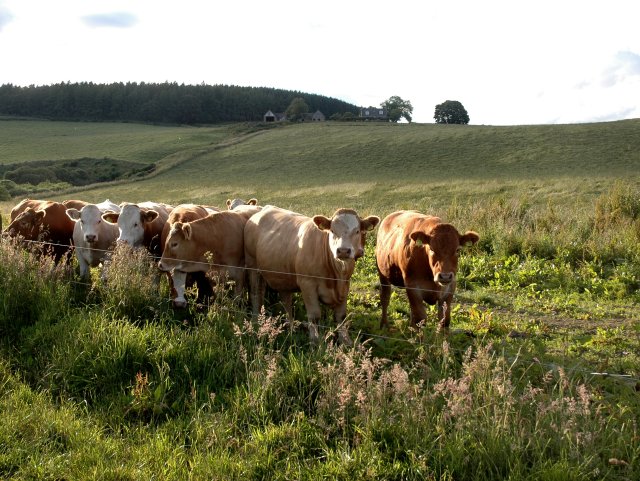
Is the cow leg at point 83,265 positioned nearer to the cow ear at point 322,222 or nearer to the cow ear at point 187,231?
the cow ear at point 187,231

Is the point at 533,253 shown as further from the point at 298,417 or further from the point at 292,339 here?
the point at 298,417

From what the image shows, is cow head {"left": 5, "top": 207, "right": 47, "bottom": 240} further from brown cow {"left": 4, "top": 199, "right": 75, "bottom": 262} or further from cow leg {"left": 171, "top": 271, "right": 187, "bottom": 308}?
cow leg {"left": 171, "top": 271, "right": 187, "bottom": 308}

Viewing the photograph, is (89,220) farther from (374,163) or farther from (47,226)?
(374,163)

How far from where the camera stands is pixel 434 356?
6.31 meters

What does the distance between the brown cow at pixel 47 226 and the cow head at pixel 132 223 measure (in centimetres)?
186

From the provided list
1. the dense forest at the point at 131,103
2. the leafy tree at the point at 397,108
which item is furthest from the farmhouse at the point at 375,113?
the dense forest at the point at 131,103

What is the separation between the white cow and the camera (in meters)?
10.0

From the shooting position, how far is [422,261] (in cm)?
784

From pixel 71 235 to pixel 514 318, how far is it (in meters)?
8.05

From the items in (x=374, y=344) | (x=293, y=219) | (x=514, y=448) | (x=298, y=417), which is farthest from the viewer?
(x=293, y=219)

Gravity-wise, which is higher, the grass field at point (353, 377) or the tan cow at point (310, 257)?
the tan cow at point (310, 257)

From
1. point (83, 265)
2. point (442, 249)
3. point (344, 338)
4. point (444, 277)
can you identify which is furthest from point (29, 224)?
point (444, 277)

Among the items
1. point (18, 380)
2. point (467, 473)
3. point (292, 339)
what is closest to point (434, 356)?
point (292, 339)

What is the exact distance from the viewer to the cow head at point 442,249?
726cm
